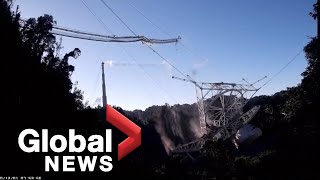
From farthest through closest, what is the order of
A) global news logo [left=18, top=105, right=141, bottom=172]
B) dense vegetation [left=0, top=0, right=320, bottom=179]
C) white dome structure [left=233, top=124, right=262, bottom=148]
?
white dome structure [left=233, top=124, right=262, bottom=148], dense vegetation [left=0, top=0, right=320, bottom=179], global news logo [left=18, top=105, right=141, bottom=172]

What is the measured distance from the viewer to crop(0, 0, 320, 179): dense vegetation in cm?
2270

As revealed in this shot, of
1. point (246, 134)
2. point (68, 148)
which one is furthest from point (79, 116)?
point (246, 134)

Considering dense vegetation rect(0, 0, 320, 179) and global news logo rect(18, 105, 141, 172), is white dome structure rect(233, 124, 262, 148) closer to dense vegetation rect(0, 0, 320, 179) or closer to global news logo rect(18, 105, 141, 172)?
dense vegetation rect(0, 0, 320, 179)

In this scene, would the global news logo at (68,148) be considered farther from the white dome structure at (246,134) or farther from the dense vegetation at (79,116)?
the white dome structure at (246,134)

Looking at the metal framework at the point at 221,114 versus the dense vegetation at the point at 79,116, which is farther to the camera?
the metal framework at the point at 221,114

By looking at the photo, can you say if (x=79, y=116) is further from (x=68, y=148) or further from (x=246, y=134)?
(x=246, y=134)

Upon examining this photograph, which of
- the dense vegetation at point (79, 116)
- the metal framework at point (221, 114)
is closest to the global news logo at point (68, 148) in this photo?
the dense vegetation at point (79, 116)

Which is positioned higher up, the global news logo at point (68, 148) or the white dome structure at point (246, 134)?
the white dome structure at point (246, 134)

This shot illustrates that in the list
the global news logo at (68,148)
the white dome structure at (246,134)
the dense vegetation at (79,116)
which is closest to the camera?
the global news logo at (68,148)

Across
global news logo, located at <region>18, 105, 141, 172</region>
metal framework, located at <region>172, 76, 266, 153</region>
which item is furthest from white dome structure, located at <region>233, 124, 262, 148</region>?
global news logo, located at <region>18, 105, 141, 172</region>

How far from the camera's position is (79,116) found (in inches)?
1164

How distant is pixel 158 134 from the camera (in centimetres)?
6212

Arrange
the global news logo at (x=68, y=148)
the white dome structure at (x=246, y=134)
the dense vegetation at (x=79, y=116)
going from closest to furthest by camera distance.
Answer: the global news logo at (x=68, y=148) < the dense vegetation at (x=79, y=116) < the white dome structure at (x=246, y=134)

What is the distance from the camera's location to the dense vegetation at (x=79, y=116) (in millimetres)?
22703
